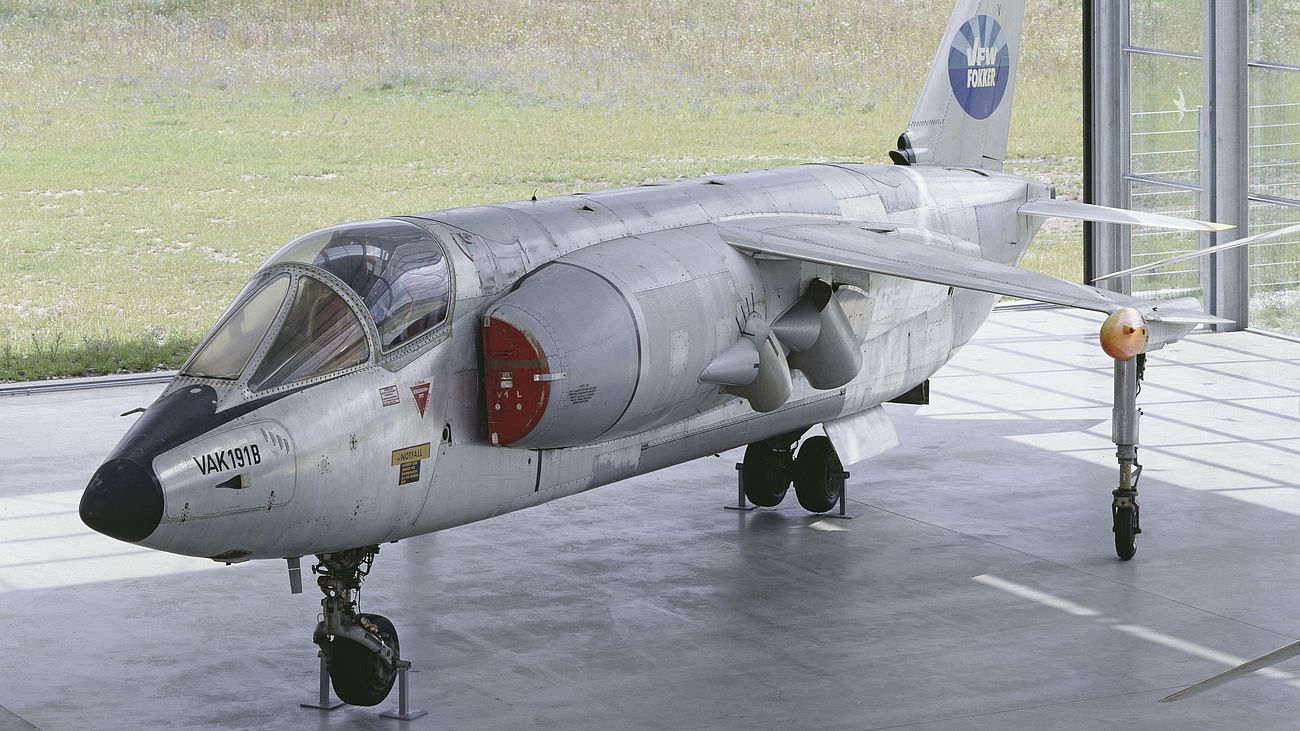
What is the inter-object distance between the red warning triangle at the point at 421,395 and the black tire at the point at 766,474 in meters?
4.51

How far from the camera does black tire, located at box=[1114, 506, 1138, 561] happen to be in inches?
431

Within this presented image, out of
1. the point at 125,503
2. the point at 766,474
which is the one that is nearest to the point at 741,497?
the point at 766,474

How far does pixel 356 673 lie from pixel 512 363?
182cm

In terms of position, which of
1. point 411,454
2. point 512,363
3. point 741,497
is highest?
point 512,363

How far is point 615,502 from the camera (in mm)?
12992

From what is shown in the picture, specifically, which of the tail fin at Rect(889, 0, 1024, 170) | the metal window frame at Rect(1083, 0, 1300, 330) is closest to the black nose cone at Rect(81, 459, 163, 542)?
the tail fin at Rect(889, 0, 1024, 170)

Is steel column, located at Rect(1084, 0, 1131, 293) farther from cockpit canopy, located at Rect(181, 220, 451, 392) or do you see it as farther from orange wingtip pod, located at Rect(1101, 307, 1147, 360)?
cockpit canopy, located at Rect(181, 220, 451, 392)

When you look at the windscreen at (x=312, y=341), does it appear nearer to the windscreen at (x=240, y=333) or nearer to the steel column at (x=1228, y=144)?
the windscreen at (x=240, y=333)

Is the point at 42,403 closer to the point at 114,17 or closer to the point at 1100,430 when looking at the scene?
the point at 1100,430

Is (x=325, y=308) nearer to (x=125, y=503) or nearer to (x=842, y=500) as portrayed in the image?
(x=125, y=503)

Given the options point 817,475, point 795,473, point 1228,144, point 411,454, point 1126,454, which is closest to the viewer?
point 411,454

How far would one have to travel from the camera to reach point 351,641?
8.49 m

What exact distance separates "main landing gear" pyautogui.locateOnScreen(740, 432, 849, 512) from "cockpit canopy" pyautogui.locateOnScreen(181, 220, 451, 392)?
433 cm

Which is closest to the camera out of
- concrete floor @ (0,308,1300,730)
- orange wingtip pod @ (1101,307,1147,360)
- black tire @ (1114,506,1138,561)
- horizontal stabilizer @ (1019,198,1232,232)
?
concrete floor @ (0,308,1300,730)
